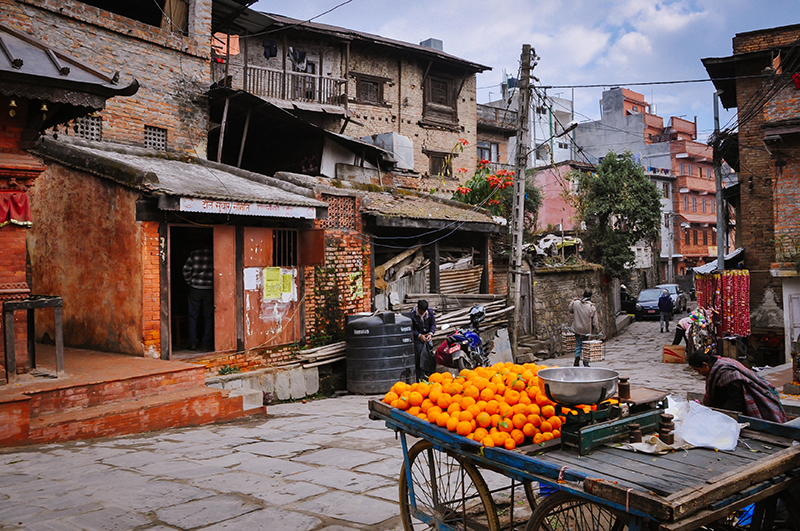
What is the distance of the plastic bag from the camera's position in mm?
3199

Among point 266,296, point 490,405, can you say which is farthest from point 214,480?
point 266,296

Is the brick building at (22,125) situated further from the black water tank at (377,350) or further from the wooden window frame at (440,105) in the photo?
the wooden window frame at (440,105)

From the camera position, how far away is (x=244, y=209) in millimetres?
9734

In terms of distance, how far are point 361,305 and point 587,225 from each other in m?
20.1

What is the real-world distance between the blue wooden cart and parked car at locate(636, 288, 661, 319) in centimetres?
2864

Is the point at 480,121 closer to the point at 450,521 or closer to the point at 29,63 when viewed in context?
the point at 29,63

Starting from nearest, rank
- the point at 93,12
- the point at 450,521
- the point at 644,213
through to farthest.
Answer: the point at 450,521 < the point at 93,12 < the point at 644,213

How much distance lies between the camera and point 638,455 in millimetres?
3104

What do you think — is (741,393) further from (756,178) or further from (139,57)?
(756,178)

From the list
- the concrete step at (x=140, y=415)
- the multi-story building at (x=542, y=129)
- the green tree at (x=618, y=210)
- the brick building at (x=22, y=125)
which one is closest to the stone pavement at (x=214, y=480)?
the concrete step at (x=140, y=415)

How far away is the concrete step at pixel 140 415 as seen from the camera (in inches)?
266

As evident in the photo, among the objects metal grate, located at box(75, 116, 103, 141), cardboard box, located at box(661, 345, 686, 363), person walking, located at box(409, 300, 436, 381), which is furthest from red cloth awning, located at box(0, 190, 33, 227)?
cardboard box, located at box(661, 345, 686, 363)

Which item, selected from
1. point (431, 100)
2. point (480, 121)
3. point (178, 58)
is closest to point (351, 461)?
point (178, 58)

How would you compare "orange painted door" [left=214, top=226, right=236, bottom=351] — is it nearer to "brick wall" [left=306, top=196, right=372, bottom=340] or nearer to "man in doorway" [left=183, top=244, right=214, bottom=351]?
"man in doorway" [left=183, top=244, right=214, bottom=351]
